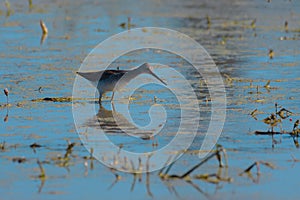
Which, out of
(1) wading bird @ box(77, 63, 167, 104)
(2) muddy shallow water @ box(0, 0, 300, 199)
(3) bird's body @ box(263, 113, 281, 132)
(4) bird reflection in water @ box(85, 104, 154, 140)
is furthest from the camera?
(1) wading bird @ box(77, 63, 167, 104)

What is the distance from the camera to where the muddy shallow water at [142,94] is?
521 centimetres

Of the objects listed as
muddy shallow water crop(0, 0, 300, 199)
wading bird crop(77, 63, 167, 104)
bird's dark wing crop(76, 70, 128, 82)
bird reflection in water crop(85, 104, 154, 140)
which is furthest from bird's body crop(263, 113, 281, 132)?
bird's dark wing crop(76, 70, 128, 82)

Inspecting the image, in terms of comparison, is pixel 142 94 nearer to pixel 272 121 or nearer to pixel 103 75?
pixel 103 75

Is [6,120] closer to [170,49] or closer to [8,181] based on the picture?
[8,181]

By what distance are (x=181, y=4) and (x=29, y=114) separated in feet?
35.2

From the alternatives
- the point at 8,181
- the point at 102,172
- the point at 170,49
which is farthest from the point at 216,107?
the point at 170,49

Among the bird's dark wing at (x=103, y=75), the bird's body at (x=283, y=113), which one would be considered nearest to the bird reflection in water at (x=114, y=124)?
the bird's dark wing at (x=103, y=75)

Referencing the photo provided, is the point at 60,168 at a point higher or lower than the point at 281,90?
lower

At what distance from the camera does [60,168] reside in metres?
5.57

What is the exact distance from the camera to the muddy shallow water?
5.21m

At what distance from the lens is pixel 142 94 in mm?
8508

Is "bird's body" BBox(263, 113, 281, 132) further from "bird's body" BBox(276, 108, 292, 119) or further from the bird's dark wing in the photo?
the bird's dark wing

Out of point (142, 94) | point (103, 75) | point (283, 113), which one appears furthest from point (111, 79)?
point (283, 113)

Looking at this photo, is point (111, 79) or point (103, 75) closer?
point (111, 79)
